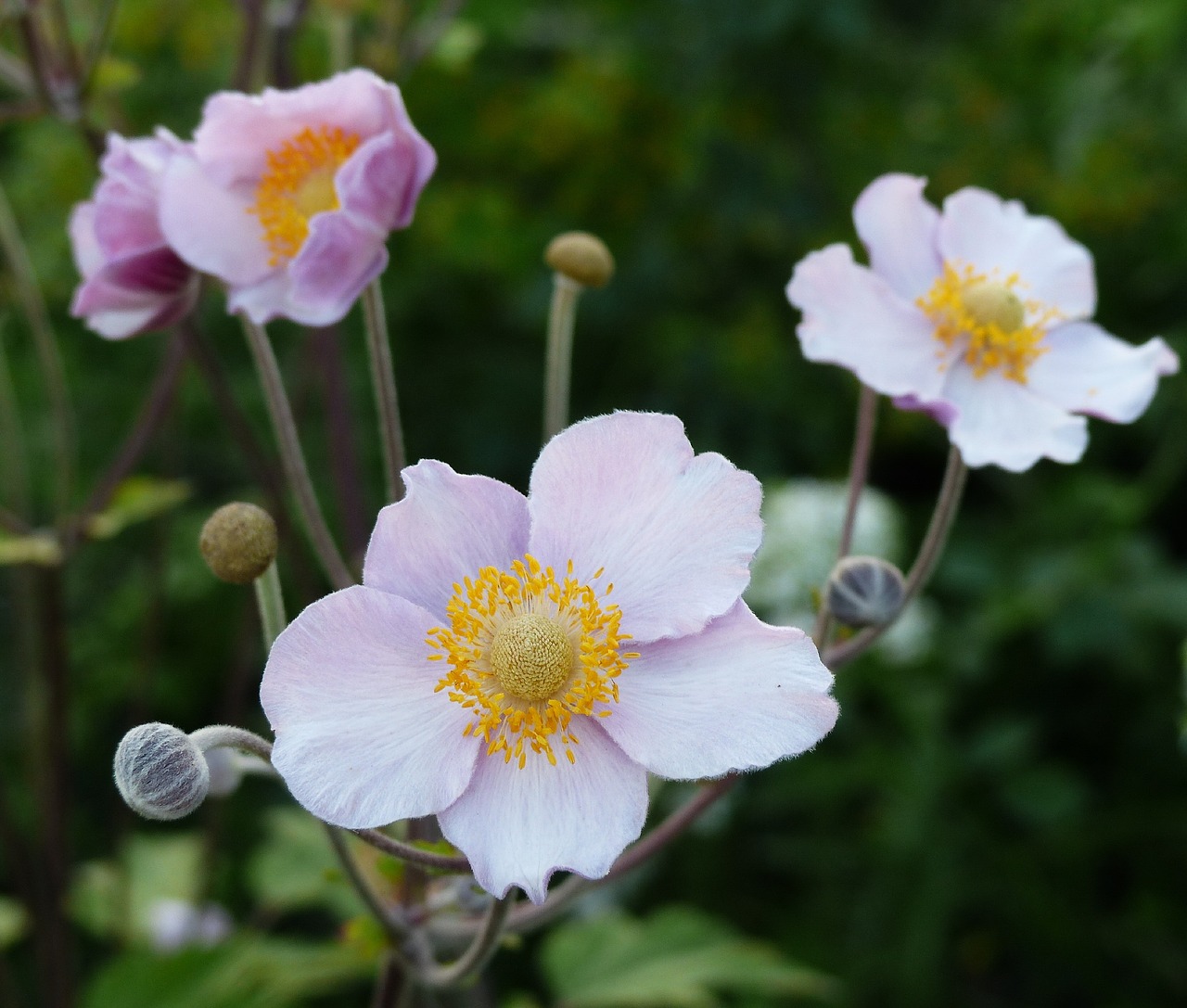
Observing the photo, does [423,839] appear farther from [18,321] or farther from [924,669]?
[18,321]

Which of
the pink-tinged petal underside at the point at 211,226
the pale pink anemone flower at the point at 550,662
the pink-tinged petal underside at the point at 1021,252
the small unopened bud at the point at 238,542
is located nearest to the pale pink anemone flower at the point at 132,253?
the pink-tinged petal underside at the point at 211,226

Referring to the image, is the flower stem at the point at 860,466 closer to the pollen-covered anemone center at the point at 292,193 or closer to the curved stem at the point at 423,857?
the curved stem at the point at 423,857

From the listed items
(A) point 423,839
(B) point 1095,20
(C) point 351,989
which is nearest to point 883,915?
(C) point 351,989

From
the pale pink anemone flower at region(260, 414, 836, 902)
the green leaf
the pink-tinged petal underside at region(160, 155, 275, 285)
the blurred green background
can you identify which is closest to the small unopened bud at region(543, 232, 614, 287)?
the pink-tinged petal underside at region(160, 155, 275, 285)

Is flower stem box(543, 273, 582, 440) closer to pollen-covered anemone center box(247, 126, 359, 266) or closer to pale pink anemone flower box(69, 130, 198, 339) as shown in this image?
pollen-covered anemone center box(247, 126, 359, 266)

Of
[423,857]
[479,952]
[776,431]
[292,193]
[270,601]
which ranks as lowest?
[776,431]

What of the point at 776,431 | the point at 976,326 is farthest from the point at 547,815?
the point at 776,431

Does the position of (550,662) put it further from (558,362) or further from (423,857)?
(558,362)
